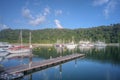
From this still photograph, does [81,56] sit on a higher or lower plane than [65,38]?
lower

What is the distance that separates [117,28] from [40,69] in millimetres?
153338

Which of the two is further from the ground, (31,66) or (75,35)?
(75,35)

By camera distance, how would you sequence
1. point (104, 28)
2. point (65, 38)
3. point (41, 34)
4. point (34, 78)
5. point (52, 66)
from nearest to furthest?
point (34, 78) < point (52, 66) < point (65, 38) < point (41, 34) < point (104, 28)

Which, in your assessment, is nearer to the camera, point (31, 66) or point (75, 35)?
point (31, 66)

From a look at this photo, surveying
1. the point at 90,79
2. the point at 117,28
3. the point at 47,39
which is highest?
the point at 117,28

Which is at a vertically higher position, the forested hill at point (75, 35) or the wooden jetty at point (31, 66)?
the forested hill at point (75, 35)

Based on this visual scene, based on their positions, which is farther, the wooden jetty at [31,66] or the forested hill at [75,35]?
the forested hill at [75,35]

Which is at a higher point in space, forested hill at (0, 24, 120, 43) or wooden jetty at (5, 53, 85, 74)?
forested hill at (0, 24, 120, 43)

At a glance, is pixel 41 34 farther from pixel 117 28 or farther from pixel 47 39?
pixel 117 28

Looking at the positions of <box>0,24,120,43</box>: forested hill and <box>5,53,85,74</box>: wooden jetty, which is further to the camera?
<box>0,24,120,43</box>: forested hill

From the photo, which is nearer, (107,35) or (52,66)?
(52,66)

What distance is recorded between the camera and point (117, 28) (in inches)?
7141

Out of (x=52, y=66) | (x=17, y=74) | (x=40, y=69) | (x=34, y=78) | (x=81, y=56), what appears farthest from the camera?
(x=81, y=56)

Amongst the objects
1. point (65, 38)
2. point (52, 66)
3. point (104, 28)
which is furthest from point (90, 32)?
point (52, 66)
